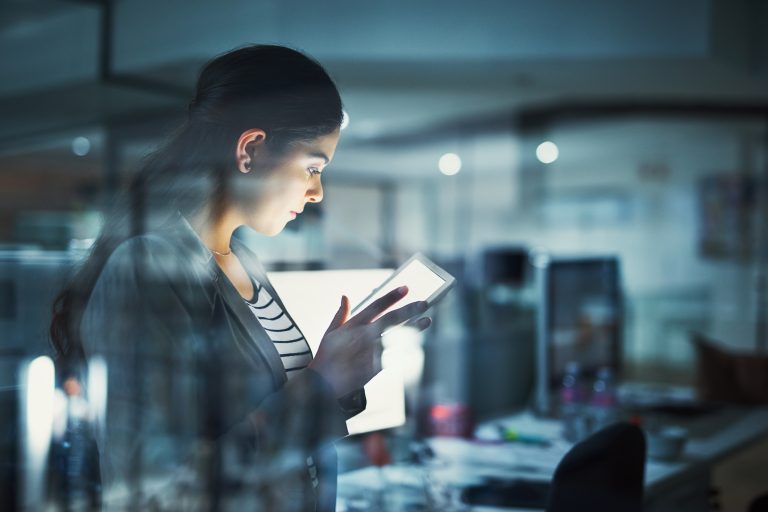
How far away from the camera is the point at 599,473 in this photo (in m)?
1.24

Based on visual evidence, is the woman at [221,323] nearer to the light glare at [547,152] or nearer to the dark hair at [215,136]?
the dark hair at [215,136]

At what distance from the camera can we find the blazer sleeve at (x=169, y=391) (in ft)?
2.56

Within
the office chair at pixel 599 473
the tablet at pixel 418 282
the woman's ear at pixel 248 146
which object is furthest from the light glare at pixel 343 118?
the office chair at pixel 599 473

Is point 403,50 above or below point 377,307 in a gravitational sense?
above

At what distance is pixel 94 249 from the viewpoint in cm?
87

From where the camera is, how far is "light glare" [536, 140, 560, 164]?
6176 mm

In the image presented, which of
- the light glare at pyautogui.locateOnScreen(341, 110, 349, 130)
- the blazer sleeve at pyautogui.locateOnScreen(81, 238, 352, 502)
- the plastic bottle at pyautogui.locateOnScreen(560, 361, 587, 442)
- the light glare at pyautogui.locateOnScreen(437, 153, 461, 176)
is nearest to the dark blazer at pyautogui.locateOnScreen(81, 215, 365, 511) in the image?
the blazer sleeve at pyautogui.locateOnScreen(81, 238, 352, 502)

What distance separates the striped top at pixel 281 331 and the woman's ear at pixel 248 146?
171 mm

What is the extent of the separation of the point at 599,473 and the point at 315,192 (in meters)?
0.68

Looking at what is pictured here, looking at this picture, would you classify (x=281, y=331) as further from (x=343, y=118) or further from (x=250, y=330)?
(x=343, y=118)

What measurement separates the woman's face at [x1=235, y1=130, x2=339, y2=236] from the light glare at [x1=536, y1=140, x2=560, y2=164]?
5440 mm

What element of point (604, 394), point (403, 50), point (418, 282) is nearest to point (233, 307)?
point (418, 282)

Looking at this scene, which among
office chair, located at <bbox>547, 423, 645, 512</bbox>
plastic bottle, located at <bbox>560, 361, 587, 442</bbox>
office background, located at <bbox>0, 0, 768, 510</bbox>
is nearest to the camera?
office chair, located at <bbox>547, 423, 645, 512</bbox>

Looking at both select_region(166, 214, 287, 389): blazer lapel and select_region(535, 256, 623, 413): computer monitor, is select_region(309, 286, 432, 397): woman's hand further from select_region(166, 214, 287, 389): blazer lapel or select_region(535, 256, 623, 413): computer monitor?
select_region(535, 256, 623, 413): computer monitor
